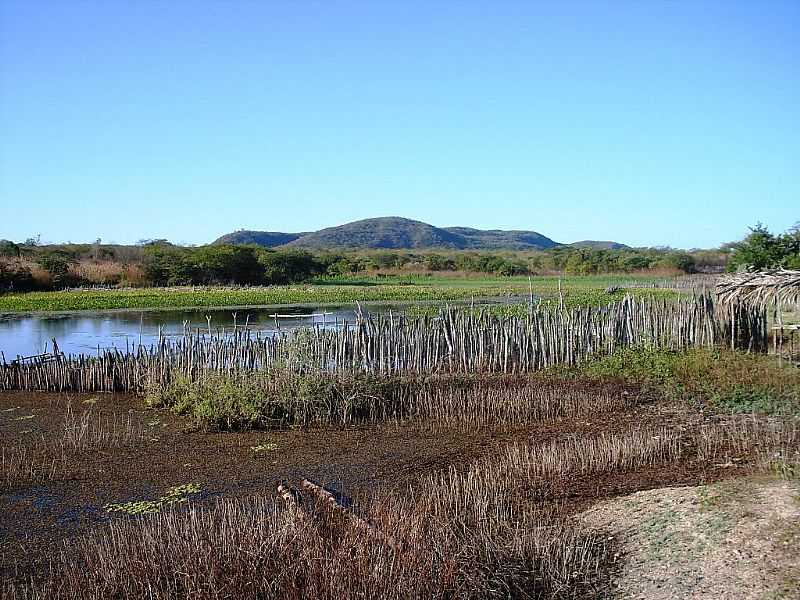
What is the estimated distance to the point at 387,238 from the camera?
171000mm

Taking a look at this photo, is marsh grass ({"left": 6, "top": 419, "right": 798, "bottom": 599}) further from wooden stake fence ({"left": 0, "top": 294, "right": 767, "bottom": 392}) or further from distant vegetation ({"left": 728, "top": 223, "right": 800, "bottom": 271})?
distant vegetation ({"left": 728, "top": 223, "right": 800, "bottom": 271})

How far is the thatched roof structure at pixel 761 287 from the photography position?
1498cm

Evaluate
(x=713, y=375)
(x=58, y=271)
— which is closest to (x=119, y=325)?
(x=58, y=271)

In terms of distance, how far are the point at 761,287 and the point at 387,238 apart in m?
156

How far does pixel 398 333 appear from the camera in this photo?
51.7 feet

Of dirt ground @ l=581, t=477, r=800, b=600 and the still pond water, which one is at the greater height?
the still pond water

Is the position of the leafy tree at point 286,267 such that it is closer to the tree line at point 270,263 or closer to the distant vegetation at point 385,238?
the tree line at point 270,263

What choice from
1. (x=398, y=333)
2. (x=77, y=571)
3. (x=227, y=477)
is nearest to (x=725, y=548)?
(x=77, y=571)

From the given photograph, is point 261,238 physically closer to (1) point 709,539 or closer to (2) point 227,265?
(2) point 227,265

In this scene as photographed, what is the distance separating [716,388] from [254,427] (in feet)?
24.8

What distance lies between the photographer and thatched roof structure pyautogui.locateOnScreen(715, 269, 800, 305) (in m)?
15.0

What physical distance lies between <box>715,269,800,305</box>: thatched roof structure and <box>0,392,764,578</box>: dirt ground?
15.1ft

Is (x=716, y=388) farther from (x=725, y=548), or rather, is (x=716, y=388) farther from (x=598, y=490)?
(x=725, y=548)

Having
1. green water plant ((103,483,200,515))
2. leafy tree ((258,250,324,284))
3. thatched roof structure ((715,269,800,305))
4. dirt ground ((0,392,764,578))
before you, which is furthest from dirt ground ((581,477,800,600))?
leafy tree ((258,250,324,284))
